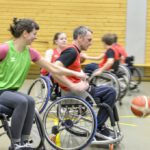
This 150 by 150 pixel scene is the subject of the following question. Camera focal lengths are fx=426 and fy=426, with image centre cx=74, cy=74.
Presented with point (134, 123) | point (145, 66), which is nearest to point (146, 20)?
point (145, 66)

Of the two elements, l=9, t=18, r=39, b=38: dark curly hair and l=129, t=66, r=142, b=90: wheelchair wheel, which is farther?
l=129, t=66, r=142, b=90: wheelchair wheel

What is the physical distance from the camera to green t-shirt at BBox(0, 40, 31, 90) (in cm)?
346

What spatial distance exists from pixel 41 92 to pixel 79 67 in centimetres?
140

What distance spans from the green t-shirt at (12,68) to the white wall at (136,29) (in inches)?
203

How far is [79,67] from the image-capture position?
4.05 m

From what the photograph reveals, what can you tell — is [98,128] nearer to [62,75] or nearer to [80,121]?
[80,121]

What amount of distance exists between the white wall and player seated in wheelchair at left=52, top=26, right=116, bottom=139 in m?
4.41

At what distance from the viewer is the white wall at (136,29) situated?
8.34 meters

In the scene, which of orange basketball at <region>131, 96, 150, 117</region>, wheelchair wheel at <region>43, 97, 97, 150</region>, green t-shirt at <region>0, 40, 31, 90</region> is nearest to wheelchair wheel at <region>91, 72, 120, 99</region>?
wheelchair wheel at <region>43, 97, 97, 150</region>

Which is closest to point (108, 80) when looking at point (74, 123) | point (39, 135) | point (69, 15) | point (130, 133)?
point (130, 133)

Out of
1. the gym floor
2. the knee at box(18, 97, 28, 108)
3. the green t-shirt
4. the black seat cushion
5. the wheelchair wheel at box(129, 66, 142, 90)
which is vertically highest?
the green t-shirt

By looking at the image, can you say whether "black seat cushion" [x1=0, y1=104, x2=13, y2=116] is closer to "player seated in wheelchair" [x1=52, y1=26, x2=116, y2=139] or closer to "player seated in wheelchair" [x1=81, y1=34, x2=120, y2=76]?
"player seated in wheelchair" [x1=52, y1=26, x2=116, y2=139]

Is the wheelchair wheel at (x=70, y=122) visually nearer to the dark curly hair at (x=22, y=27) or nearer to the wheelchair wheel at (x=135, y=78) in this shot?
the dark curly hair at (x=22, y=27)

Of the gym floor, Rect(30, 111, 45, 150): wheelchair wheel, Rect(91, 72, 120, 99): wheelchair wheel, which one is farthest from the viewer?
Rect(91, 72, 120, 99): wheelchair wheel
